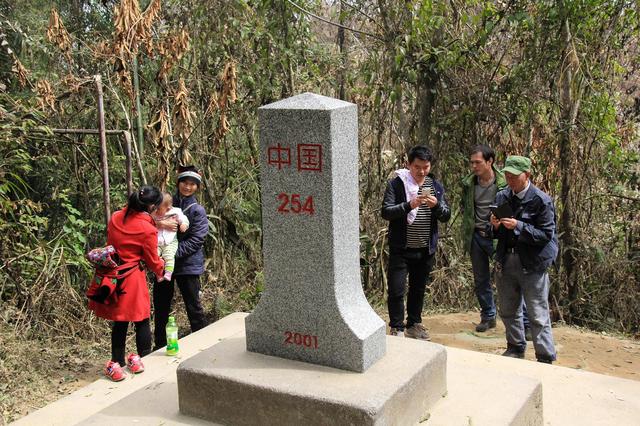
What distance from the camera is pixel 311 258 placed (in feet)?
11.2

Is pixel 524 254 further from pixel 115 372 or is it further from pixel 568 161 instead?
pixel 115 372

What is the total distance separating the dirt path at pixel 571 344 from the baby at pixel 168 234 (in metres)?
2.41

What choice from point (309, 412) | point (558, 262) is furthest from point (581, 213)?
point (309, 412)

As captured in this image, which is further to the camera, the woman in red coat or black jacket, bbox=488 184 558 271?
black jacket, bbox=488 184 558 271

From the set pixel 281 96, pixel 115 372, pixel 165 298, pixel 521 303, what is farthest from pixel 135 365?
pixel 281 96

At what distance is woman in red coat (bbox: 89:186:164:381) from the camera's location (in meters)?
4.33

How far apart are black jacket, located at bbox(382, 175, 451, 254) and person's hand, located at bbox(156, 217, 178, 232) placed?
1.55m

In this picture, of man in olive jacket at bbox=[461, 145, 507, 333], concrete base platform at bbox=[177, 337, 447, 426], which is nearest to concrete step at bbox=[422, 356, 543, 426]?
concrete base platform at bbox=[177, 337, 447, 426]

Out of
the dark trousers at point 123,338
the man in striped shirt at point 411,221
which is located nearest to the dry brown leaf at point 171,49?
the man in striped shirt at point 411,221

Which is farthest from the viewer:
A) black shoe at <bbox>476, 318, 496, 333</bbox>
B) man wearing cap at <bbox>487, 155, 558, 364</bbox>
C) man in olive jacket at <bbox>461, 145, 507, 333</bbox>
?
black shoe at <bbox>476, 318, 496, 333</bbox>

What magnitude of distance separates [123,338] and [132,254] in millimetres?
613

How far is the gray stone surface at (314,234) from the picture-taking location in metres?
3.29

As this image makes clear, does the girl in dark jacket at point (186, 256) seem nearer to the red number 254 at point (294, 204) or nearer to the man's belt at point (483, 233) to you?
the red number 254 at point (294, 204)

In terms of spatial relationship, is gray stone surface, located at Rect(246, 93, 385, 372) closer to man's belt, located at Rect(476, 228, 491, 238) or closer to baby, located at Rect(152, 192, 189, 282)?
baby, located at Rect(152, 192, 189, 282)
